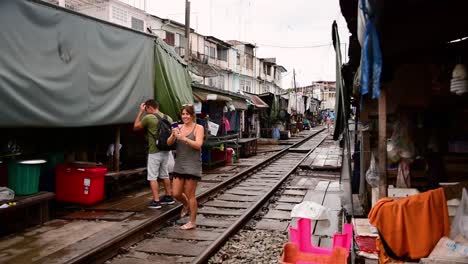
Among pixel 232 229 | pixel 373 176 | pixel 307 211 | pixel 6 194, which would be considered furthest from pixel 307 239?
pixel 6 194

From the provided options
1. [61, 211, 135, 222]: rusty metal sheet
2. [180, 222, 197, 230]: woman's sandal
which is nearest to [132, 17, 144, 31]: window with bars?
[61, 211, 135, 222]: rusty metal sheet

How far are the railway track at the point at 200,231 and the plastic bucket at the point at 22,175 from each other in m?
1.99

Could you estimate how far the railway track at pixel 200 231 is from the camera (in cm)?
557

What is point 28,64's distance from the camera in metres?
6.04

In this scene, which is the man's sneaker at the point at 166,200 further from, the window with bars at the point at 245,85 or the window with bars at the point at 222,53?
the window with bars at the point at 245,85

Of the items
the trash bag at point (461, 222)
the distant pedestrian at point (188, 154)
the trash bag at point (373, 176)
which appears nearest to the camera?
the trash bag at point (461, 222)

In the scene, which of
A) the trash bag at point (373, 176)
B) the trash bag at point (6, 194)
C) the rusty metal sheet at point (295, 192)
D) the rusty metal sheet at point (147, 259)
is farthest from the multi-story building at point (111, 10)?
the trash bag at point (373, 176)

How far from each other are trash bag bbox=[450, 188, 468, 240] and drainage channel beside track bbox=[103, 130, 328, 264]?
10.1ft

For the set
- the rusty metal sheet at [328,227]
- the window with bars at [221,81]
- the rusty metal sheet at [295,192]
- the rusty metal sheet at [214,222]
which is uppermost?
the window with bars at [221,81]

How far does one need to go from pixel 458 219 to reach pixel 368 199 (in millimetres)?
3360

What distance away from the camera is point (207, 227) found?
720 centimetres

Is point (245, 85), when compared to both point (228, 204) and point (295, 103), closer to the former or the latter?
point (295, 103)

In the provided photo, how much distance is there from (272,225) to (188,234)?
66.0 inches

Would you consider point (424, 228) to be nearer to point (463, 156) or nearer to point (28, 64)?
point (463, 156)
